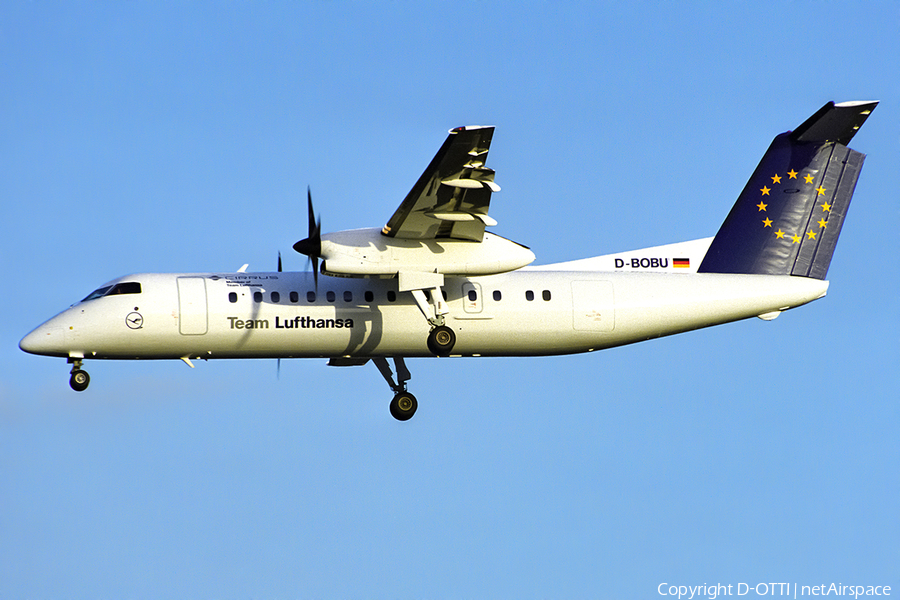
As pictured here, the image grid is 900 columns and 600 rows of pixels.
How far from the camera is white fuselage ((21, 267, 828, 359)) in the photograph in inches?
728

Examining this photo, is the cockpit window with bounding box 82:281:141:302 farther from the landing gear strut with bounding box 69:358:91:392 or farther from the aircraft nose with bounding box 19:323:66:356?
the landing gear strut with bounding box 69:358:91:392

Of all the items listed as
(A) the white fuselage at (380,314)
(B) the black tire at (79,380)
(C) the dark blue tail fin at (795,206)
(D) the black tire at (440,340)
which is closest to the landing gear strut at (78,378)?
(B) the black tire at (79,380)

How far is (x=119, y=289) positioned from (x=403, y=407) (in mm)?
6043

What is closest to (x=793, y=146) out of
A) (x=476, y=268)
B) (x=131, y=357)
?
(x=476, y=268)

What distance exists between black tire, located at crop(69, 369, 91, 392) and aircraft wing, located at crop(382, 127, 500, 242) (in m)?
6.07

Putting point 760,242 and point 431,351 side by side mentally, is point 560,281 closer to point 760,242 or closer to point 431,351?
point 431,351

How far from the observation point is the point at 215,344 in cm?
1866

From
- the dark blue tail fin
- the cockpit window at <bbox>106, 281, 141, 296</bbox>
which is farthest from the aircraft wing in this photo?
the dark blue tail fin

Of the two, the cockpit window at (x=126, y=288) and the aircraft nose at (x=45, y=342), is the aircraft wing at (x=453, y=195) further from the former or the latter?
the aircraft nose at (x=45, y=342)

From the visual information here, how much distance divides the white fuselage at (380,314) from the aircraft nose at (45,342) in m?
0.02

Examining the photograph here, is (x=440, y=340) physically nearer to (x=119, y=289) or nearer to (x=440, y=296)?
(x=440, y=296)

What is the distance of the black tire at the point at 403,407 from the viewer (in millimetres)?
20953

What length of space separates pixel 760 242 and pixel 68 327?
13.7m

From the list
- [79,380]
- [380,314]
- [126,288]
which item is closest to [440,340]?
[380,314]
